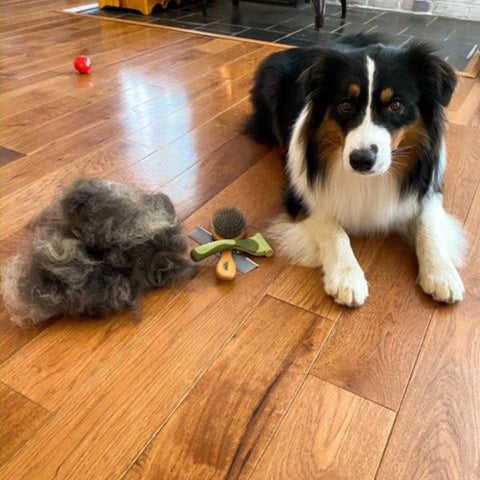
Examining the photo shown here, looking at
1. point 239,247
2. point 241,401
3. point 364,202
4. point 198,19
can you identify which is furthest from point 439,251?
point 198,19

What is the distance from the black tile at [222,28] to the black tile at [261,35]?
92mm

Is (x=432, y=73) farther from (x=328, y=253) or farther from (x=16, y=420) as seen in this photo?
(x=16, y=420)

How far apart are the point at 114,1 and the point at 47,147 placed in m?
3.36

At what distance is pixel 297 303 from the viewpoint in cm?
140

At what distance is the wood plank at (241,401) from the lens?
0.99m

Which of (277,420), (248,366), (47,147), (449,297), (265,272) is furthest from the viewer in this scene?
(47,147)

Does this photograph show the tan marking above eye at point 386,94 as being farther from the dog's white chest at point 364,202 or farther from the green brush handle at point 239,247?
the green brush handle at point 239,247

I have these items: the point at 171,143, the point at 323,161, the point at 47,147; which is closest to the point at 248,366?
the point at 323,161

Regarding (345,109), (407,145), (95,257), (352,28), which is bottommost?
(352,28)

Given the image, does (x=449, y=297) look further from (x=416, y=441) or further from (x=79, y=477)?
(x=79, y=477)

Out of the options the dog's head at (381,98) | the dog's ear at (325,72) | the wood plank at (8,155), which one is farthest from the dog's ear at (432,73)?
the wood plank at (8,155)

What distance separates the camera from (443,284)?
1367 mm

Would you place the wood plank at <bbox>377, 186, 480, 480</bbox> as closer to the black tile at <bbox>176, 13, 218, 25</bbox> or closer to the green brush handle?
the green brush handle

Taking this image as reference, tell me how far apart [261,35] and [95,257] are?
337cm
